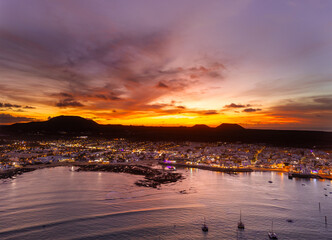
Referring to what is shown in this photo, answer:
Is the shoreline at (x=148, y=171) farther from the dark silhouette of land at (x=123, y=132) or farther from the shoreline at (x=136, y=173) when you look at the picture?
the dark silhouette of land at (x=123, y=132)

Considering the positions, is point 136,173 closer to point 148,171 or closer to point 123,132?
point 148,171

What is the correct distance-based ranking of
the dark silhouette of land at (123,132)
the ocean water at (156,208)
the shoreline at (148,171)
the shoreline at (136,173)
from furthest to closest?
the dark silhouette of land at (123,132)
the shoreline at (148,171)
the shoreline at (136,173)
the ocean water at (156,208)

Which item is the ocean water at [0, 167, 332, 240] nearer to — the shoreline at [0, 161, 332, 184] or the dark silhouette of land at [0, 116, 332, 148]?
the shoreline at [0, 161, 332, 184]

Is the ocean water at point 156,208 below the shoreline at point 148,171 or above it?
below

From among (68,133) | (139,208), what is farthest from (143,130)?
(139,208)

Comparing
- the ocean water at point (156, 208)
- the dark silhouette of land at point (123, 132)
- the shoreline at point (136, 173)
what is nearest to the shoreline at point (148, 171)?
the shoreline at point (136, 173)

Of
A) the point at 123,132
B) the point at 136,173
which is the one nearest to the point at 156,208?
the point at 136,173

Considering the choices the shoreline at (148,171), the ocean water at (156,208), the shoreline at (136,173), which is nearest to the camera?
the ocean water at (156,208)

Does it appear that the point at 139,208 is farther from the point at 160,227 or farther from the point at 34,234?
the point at 34,234

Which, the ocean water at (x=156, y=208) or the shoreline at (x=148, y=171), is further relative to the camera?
the shoreline at (x=148, y=171)
